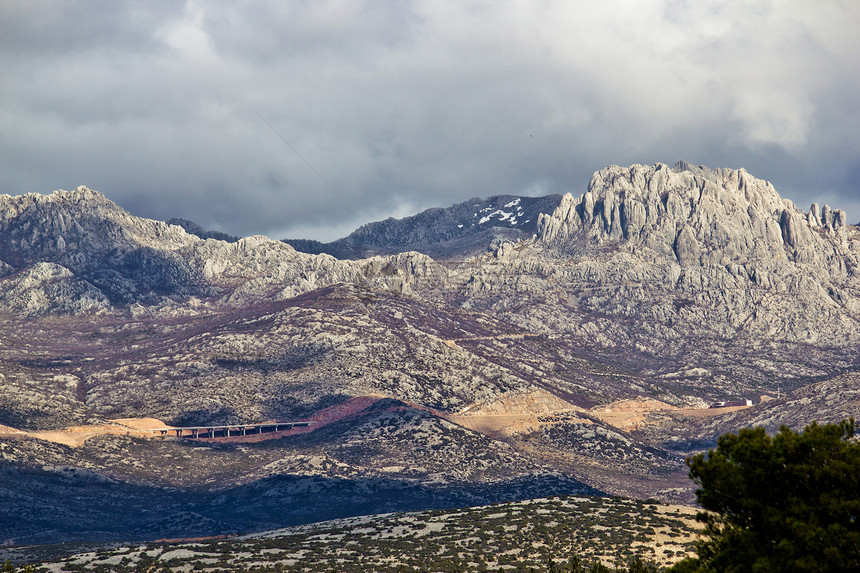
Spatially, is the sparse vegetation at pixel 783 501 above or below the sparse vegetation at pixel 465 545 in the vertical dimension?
above

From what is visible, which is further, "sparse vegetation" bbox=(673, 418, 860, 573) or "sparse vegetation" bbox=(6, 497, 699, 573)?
"sparse vegetation" bbox=(6, 497, 699, 573)

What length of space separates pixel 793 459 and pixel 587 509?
7481 cm

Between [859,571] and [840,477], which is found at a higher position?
[840,477]

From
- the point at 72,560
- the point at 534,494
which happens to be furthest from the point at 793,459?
the point at 534,494

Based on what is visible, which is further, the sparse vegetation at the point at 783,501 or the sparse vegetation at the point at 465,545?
the sparse vegetation at the point at 465,545

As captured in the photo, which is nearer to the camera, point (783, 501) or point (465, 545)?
point (783, 501)

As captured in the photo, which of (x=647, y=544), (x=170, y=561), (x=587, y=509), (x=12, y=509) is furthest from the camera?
(x=12, y=509)

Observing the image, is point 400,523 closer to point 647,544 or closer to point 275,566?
point 275,566

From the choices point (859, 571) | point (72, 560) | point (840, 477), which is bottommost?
point (72, 560)

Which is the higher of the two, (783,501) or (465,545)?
(783,501)

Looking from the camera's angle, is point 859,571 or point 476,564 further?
point 476,564

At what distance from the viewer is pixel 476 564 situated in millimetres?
96500

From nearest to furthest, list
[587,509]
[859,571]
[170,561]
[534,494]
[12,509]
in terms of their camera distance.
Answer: [859,571]
[170,561]
[587,509]
[12,509]
[534,494]

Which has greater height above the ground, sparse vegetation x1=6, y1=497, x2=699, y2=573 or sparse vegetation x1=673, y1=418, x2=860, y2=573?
sparse vegetation x1=673, y1=418, x2=860, y2=573
